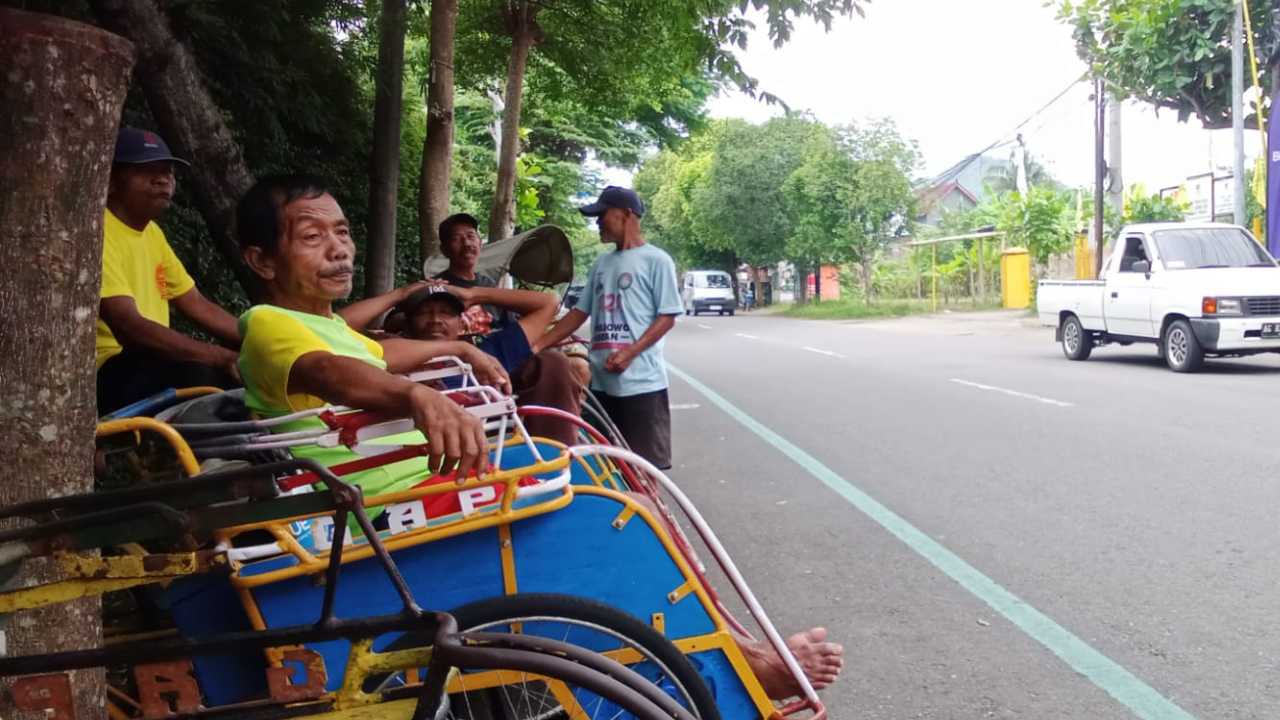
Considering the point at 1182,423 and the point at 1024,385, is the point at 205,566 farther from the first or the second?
the point at 1024,385

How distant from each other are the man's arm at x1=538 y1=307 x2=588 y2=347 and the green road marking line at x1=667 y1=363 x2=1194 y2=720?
2002mm

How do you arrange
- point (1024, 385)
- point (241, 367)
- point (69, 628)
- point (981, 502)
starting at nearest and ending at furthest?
point (69, 628), point (241, 367), point (981, 502), point (1024, 385)

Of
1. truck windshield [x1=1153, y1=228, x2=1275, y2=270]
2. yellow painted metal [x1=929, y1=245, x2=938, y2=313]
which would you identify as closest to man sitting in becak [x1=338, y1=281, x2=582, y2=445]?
truck windshield [x1=1153, y1=228, x2=1275, y2=270]

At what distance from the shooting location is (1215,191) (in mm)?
25344

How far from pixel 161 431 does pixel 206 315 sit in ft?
6.41

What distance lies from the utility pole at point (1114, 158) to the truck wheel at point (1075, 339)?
8.87 meters

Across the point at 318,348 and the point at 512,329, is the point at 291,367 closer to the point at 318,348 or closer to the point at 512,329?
the point at 318,348

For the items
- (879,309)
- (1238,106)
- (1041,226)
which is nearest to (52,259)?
(1238,106)

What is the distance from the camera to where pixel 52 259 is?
84.1 inches

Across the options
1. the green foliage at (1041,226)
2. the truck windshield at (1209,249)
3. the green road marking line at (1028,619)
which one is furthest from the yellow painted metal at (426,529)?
the green foliage at (1041,226)

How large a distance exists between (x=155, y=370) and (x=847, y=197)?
31.9 meters

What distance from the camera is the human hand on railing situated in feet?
6.74

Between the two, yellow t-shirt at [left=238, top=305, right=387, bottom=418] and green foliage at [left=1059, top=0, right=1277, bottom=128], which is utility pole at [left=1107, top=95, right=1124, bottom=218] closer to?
green foliage at [left=1059, top=0, right=1277, bottom=128]

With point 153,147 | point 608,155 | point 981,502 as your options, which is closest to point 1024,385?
point 981,502
